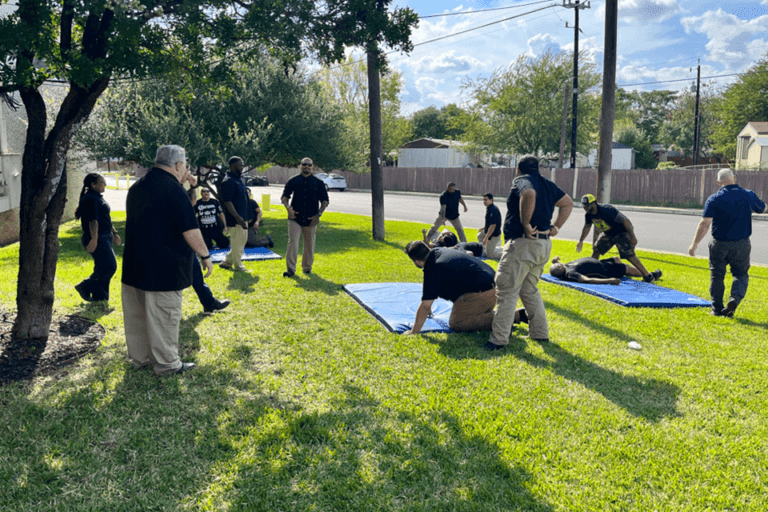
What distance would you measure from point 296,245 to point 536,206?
455cm

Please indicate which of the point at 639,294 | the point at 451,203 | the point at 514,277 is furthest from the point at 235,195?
the point at 639,294

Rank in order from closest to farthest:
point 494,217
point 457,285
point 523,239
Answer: point 523,239
point 457,285
point 494,217

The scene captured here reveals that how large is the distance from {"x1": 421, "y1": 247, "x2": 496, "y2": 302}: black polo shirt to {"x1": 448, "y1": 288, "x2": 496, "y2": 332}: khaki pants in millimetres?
67

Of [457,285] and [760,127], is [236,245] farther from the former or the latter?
[760,127]

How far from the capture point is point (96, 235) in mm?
6602

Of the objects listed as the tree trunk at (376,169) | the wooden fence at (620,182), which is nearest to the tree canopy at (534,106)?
the wooden fence at (620,182)

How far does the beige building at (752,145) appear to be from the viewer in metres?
40.3

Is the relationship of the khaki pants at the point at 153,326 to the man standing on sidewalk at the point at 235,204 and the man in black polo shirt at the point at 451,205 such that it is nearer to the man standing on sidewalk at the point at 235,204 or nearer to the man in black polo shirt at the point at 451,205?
the man standing on sidewalk at the point at 235,204

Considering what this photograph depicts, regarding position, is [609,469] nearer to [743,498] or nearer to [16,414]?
[743,498]

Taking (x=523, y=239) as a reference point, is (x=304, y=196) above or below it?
above

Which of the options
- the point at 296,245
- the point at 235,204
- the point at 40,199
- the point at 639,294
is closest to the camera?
the point at 40,199

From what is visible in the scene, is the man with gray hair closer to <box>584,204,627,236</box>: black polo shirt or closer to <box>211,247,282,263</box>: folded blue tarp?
<box>211,247,282,263</box>: folded blue tarp

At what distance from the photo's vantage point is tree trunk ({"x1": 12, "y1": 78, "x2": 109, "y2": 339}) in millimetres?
5008

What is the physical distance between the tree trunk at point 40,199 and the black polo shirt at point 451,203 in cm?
882
